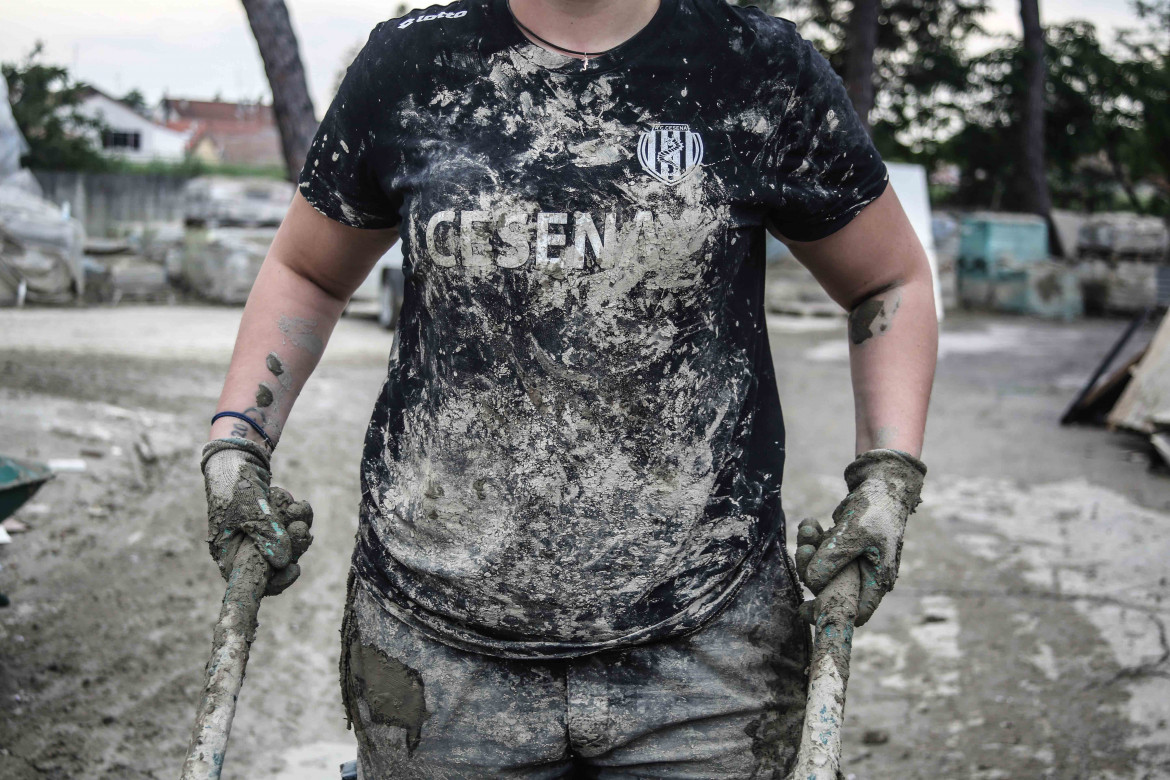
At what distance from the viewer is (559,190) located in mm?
1341

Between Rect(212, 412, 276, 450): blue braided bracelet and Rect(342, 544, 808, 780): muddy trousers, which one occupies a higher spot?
Rect(212, 412, 276, 450): blue braided bracelet

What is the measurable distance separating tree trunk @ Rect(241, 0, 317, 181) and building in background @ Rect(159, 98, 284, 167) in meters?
44.8

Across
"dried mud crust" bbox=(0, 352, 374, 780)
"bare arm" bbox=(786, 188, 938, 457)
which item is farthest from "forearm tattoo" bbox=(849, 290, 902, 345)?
"dried mud crust" bbox=(0, 352, 374, 780)

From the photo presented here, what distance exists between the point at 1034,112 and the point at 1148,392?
11.6 meters

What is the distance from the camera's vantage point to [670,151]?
4.44 ft

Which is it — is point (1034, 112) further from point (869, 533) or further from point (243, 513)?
point (243, 513)

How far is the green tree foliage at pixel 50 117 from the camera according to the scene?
17359 millimetres

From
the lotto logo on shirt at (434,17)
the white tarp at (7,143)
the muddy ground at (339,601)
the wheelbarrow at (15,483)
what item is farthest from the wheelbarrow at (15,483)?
the white tarp at (7,143)

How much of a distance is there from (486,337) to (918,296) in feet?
2.15

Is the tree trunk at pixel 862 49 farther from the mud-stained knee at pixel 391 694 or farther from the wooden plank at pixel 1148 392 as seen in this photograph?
the mud-stained knee at pixel 391 694

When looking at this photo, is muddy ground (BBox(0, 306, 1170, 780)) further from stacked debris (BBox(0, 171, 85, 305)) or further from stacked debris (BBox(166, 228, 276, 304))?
stacked debris (BBox(166, 228, 276, 304))

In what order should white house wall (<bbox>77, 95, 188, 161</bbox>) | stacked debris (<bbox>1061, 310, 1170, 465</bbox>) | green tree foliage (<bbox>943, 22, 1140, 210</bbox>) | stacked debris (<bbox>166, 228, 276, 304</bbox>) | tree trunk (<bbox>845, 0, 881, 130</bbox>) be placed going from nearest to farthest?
stacked debris (<bbox>1061, 310, 1170, 465</bbox>) < stacked debris (<bbox>166, 228, 276, 304</bbox>) < tree trunk (<bbox>845, 0, 881, 130</bbox>) < green tree foliage (<bbox>943, 22, 1140, 210</bbox>) < white house wall (<bbox>77, 95, 188, 161</bbox>)

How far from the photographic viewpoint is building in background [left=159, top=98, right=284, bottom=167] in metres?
51.4

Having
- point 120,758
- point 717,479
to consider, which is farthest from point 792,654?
point 120,758
